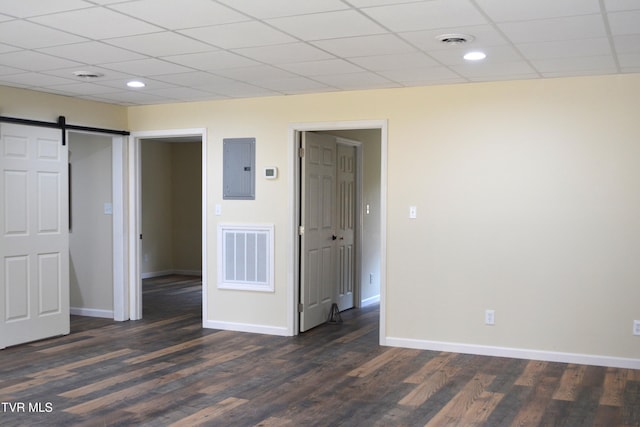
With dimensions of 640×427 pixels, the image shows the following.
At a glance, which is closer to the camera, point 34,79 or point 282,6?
point 282,6

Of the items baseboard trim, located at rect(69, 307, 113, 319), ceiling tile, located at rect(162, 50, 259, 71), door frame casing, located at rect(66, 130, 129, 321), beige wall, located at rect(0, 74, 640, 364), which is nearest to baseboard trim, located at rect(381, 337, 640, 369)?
beige wall, located at rect(0, 74, 640, 364)

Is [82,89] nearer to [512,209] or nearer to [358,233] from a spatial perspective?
[358,233]

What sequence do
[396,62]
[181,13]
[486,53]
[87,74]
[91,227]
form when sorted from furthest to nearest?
[91,227] < [87,74] < [396,62] < [486,53] < [181,13]

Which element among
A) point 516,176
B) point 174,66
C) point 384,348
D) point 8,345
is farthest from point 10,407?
point 516,176

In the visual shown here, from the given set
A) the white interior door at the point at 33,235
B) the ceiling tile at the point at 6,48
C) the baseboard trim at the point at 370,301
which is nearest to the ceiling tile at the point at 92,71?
the ceiling tile at the point at 6,48

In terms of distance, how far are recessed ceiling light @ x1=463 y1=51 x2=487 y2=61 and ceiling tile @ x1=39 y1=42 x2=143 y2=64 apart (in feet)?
7.25

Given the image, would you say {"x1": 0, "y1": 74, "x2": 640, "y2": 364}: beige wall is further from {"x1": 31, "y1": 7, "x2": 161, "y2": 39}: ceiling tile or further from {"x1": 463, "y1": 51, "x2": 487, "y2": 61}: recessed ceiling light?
{"x1": 31, "y1": 7, "x2": 161, "y2": 39}: ceiling tile

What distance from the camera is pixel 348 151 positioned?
24.1 ft

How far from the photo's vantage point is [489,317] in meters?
5.37

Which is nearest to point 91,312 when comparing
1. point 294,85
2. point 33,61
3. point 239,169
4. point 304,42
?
point 239,169

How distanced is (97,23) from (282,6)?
109 centimetres

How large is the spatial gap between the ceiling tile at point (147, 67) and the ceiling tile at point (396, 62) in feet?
4.40

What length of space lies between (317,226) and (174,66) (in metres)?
2.40

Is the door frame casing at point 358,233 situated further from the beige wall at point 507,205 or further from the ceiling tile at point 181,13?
the ceiling tile at point 181,13
